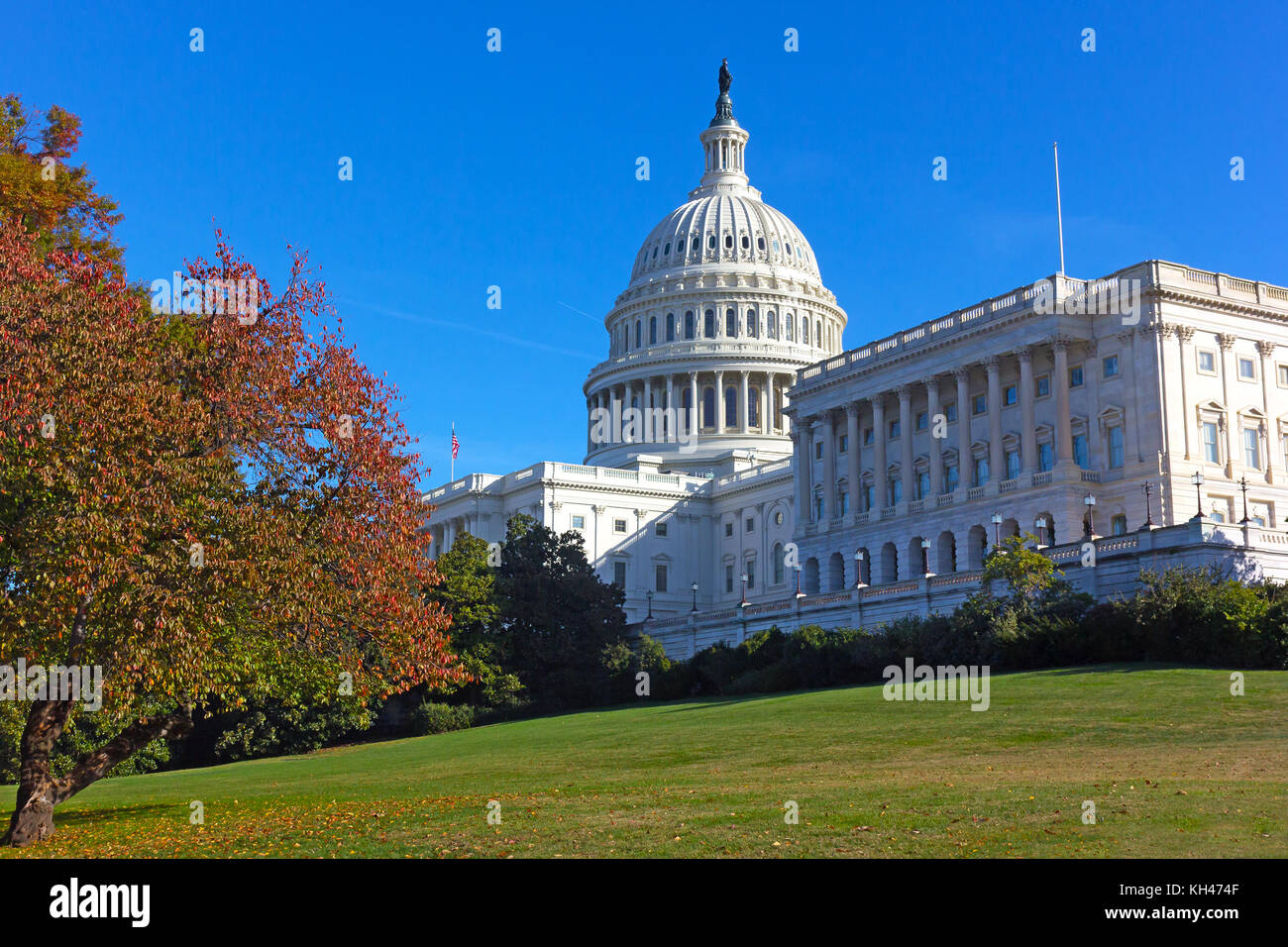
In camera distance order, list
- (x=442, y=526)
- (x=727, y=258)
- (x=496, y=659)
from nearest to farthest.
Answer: (x=496, y=659), (x=442, y=526), (x=727, y=258)

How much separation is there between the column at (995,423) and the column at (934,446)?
12.7 ft

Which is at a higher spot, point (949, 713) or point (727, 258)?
point (727, 258)

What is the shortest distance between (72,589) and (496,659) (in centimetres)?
5148

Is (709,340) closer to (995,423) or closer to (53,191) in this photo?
(995,423)

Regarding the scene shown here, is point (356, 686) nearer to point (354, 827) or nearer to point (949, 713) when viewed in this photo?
point (354, 827)

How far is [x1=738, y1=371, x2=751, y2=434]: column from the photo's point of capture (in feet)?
482

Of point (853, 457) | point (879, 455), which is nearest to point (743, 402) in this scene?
point (853, 457)

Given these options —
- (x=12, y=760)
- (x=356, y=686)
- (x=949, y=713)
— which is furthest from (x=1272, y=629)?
(x=12, y=760)

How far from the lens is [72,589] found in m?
25.8

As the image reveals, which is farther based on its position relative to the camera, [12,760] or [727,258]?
[727,258]

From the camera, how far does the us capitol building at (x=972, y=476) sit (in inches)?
3009

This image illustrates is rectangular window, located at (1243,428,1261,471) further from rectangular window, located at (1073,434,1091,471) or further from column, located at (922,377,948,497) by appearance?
column, located at (922,377,948,497)

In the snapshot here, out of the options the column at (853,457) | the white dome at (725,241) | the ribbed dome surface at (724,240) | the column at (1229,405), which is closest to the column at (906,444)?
the column at (853,457)

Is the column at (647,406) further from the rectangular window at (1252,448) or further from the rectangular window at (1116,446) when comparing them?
the rectangular window at (1252,448)
